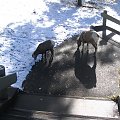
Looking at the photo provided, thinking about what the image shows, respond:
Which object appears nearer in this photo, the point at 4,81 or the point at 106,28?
the point at 4,81

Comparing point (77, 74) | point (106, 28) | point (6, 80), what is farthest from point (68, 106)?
point (106, 28)

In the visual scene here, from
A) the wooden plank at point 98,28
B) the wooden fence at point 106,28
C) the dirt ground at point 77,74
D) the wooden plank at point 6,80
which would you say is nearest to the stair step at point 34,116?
the wooden plank at point 6,80

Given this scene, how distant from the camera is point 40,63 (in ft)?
31.3

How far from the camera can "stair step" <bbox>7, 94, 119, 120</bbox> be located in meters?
6.78

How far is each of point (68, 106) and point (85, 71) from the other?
237 centimetres

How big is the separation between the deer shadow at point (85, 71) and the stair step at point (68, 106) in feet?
3.62

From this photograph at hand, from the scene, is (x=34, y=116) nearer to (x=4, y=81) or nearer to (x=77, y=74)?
(x=4, y=81)

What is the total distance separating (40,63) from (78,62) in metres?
1.16

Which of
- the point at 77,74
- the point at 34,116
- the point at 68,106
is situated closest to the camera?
the point at 34,116

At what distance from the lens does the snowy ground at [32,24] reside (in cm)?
991

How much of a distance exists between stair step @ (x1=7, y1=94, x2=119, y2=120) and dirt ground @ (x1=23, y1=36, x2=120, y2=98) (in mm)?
528

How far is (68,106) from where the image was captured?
6.98 m

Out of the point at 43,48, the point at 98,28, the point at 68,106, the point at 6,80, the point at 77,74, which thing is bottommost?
the point at 77,74

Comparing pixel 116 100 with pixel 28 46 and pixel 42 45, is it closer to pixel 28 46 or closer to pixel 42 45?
pixel 42 45
